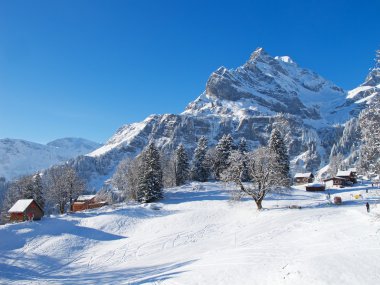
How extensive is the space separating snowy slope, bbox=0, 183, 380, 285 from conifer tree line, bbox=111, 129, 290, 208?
4726 mm

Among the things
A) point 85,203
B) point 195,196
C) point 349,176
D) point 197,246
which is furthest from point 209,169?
point 197,246

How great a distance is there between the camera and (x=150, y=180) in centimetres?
6438

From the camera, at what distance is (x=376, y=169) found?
22.9 m

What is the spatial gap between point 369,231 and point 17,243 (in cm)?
3670

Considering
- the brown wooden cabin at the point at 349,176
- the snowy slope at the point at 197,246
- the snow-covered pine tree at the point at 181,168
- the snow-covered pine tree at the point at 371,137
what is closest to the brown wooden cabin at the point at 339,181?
the brown wooden cabin at the point at 349,176

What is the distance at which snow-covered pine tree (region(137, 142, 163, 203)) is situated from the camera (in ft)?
209

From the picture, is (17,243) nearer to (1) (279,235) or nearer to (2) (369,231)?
(1) (279,235)


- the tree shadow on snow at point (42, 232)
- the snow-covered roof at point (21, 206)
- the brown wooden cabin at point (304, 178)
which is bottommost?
the tree shadow on snow at point (42, 232)

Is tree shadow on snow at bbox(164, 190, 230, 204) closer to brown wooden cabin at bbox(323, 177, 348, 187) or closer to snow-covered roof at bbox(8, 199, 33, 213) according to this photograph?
snow-covered roof at bbox(8, 199, 33, 213)

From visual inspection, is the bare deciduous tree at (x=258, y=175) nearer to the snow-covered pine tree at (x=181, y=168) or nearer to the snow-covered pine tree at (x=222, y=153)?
the snow-covered pine tree at (x=222, y=153)

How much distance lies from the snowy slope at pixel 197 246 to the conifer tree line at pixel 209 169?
4.73 metres

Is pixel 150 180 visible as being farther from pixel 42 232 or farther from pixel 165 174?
pixel 165 174

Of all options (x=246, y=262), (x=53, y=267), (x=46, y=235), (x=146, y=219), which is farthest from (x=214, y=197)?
(x=246, y=262)

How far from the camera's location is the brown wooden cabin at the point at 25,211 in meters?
53.8
